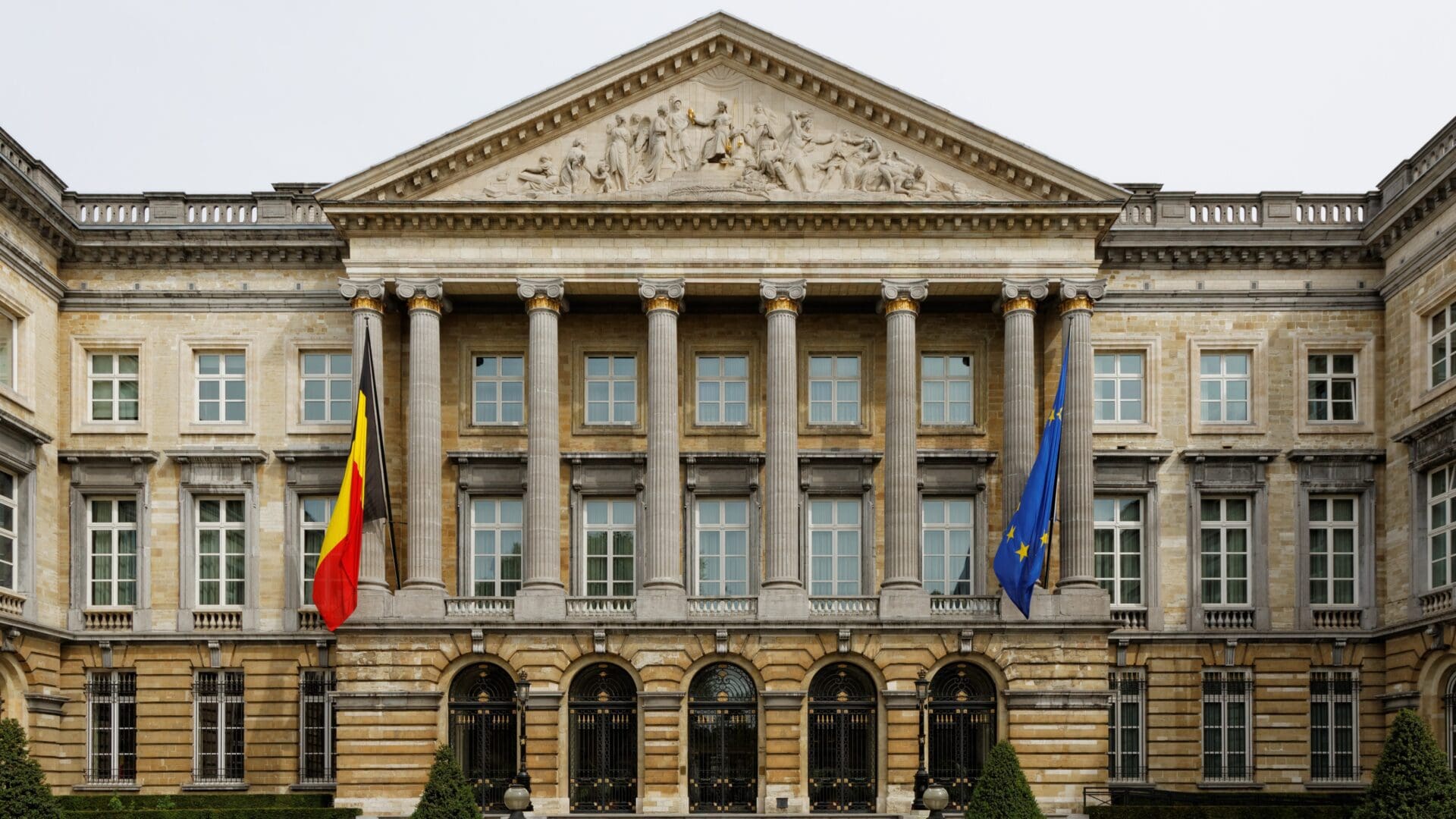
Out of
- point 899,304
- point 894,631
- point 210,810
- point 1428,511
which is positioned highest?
point 899,304

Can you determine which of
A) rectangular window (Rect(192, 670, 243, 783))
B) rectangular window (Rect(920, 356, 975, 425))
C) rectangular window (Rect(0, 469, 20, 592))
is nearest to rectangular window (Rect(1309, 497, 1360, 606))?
rectangular window (Rect(920, 356, 975, 425))

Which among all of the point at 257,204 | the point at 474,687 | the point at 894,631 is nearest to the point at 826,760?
the point at 894,631

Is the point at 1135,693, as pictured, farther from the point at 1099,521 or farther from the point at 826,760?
the point at 826,760

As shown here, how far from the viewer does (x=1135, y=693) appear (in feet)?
156

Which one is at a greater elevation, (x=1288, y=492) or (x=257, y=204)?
(x=257, y=204)

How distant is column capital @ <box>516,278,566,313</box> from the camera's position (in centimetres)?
4531

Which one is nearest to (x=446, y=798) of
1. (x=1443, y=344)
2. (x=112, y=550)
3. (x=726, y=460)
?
(x=726, y=460)

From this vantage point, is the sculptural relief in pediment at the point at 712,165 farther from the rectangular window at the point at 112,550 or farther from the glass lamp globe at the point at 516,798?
the glass lamp globe at the point at 516,798

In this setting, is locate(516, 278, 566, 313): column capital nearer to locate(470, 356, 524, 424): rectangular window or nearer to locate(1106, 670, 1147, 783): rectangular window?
locate(470, 356, 524, 424): rectangular window

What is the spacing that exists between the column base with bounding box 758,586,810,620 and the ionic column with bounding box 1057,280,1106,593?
20.3ft

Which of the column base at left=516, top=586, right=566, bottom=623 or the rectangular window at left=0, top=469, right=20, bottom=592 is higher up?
the rectangular window at left=0, top=469, right=20, bottom=592

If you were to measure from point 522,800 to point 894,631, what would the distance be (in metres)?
12.7

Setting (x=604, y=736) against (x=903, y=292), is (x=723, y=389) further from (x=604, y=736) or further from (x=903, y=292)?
(x=604, y=736)

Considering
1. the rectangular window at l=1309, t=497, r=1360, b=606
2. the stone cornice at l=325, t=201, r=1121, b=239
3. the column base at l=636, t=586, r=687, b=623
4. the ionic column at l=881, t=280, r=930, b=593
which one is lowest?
the column base at l=636, t=586, r=687, b=623
